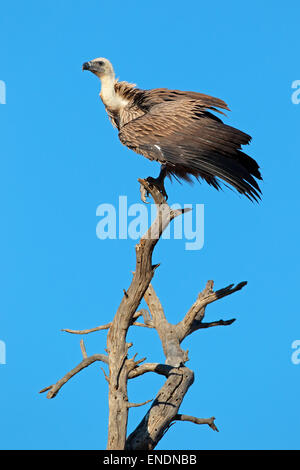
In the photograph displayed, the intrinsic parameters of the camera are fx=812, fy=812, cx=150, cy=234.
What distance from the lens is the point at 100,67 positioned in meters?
Answer: 10.5

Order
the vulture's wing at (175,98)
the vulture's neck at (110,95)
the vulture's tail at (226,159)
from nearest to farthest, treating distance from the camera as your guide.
A: the vulture's tail at (226,159) < the vulture's wing at (175,98) < the vulture's neck at (110,95)

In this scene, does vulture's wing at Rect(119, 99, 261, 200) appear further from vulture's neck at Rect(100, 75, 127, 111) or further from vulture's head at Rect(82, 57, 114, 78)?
vulture's head at Rect(82, 57, 114, 78)

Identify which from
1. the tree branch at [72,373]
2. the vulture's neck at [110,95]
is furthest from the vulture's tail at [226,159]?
the tree branch at [72,373]

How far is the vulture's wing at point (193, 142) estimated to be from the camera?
8578 millimetres

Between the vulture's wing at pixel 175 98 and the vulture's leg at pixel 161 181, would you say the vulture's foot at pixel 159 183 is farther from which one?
the vulture's wing at pixel 175 98

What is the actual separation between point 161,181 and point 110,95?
168 cm

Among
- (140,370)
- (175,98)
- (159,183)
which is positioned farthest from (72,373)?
(175,98)

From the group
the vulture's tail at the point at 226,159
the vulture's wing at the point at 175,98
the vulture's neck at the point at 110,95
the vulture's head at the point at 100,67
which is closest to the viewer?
the vulture's tail at the point at 226,159

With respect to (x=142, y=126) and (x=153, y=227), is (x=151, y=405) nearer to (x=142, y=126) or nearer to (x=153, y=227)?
(x=153, y=227)

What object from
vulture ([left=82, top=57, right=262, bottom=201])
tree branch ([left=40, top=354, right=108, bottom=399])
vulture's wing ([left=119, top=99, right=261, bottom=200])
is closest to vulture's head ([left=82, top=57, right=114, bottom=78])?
vulture ([left=82, top=57, right=262, bottom=201])

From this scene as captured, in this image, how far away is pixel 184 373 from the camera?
9562 millimetres
